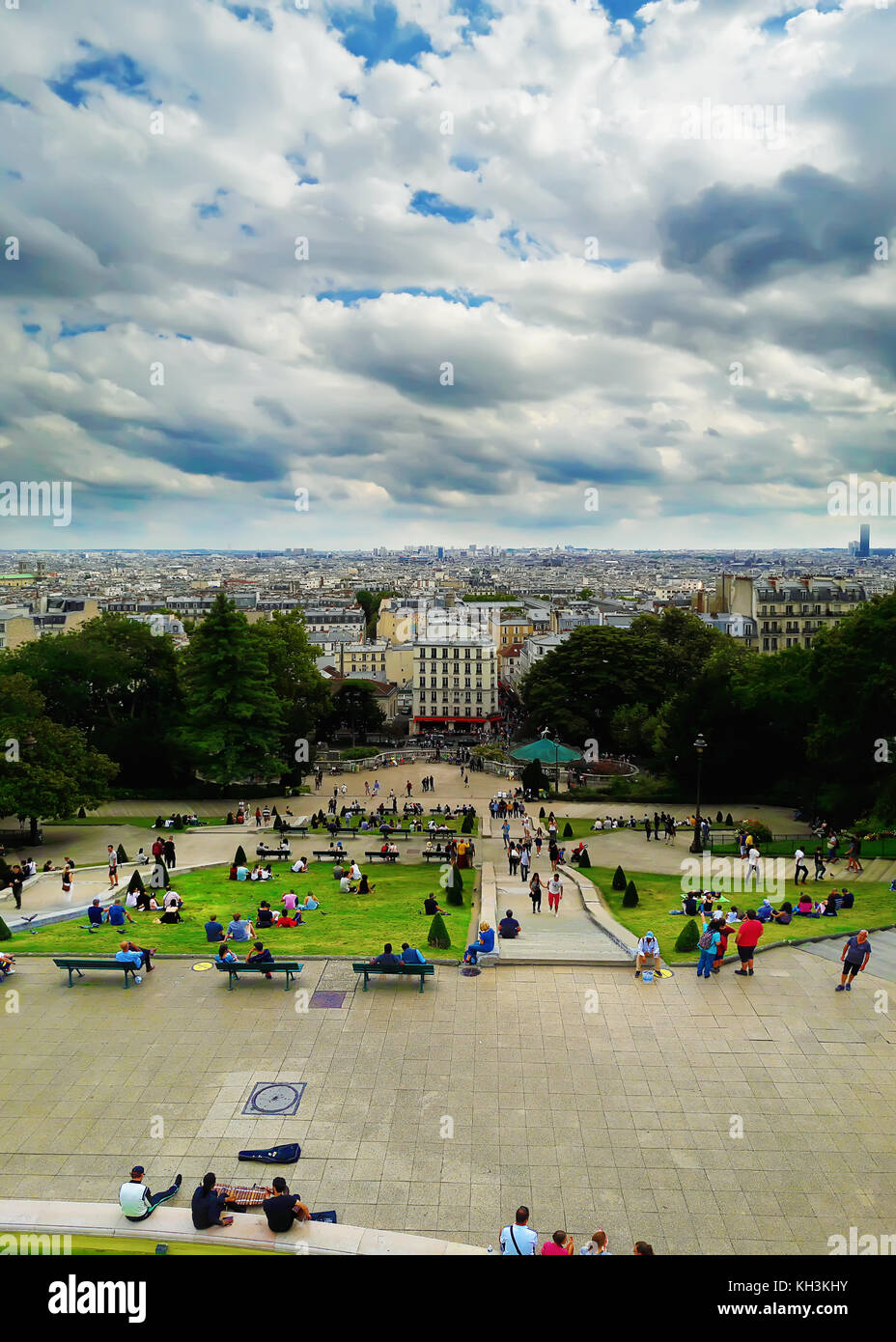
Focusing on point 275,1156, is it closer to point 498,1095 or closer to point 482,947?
point 498,1095

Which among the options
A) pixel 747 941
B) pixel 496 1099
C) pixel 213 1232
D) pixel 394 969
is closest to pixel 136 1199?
pixel 213 1232

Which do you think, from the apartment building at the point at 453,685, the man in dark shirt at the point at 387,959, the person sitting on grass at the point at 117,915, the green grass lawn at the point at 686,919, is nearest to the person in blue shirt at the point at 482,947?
the man in dark shirt at the point at 387,959

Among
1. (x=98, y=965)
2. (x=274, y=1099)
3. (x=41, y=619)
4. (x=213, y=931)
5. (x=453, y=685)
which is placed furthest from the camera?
(x=41, y=619)

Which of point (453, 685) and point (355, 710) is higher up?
point (453, 685)

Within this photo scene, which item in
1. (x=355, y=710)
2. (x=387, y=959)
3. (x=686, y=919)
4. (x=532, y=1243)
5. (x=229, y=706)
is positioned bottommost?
(x=355, y=710)

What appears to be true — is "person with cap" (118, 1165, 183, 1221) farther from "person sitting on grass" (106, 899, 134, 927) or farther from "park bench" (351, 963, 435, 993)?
"person sitting on grass" (106, 899, 134, 927)

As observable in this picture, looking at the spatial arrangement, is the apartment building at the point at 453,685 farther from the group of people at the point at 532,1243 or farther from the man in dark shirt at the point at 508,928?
the group of people at the point at 532,1243

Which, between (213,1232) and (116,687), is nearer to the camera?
(213,1232)
